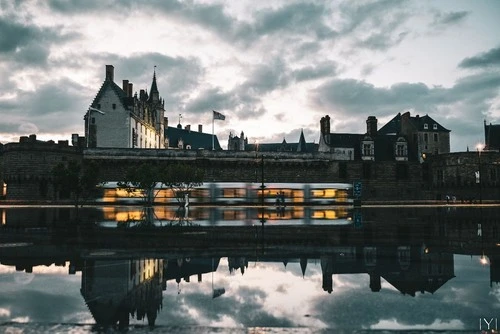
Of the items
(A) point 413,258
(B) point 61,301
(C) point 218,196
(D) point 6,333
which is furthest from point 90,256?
(C) point 218,196

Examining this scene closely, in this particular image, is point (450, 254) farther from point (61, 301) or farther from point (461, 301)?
point (61, 301)

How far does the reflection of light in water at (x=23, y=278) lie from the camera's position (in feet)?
28.0

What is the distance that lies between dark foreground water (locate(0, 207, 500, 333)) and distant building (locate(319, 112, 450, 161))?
58.4 m

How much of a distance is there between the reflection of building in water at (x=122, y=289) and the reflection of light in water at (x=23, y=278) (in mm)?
1068

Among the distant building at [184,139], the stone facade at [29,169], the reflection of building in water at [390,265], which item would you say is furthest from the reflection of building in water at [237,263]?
the distant building at [184,139]

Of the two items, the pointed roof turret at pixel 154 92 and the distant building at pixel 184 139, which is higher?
the pointed roof turret at pixel 154 92

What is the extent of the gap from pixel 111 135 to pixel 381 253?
206 feet

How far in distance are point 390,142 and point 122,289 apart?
7506 centimetres

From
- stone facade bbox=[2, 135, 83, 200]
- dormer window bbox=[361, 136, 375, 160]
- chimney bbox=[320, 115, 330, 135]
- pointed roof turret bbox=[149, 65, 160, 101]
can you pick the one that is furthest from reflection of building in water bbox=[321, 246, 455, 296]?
pointed roof turret bbox=[149, 65, 160, 101]

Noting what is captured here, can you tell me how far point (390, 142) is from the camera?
76.9 m

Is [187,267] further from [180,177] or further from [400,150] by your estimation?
[400,150]

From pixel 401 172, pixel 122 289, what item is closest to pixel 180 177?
pixel 401 172

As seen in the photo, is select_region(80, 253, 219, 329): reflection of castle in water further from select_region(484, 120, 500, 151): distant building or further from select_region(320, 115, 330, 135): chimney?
select_region(484, 120, 500, 151): distant building

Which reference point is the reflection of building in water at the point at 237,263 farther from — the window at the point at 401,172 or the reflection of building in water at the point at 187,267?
the window at the point at 401,172
